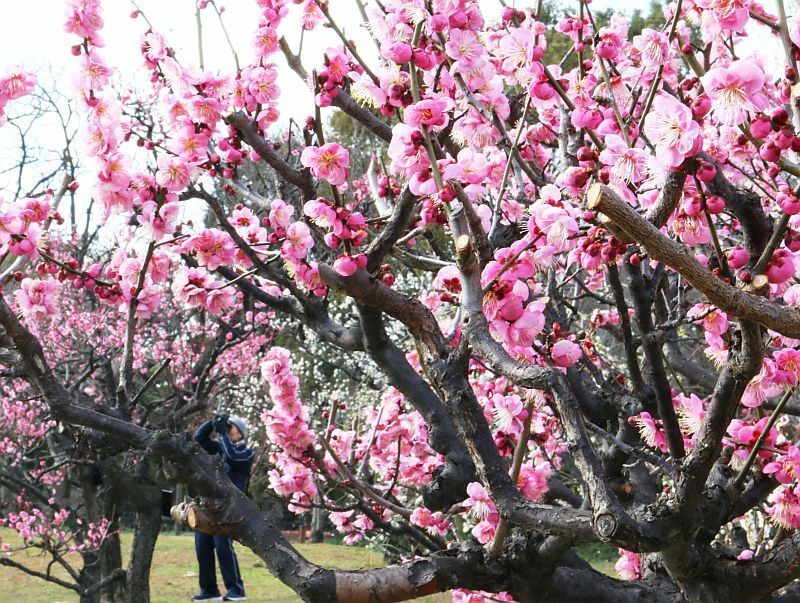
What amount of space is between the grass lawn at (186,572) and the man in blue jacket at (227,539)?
3177mm

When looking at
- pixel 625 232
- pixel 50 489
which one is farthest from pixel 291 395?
pixel 50 489

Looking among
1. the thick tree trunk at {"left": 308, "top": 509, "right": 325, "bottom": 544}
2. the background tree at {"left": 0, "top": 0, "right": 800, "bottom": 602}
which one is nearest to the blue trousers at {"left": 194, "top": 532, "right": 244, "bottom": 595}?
the background tree at {"left": 0, "top": 0, "right": 800, "bottom": 602}

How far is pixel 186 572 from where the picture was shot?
12.5m

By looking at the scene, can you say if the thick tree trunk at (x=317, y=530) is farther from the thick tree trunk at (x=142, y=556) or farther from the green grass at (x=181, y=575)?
the thick tree trunk at (x=142, y=556)

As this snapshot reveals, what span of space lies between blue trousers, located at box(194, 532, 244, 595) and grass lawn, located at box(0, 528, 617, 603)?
10.4 ft

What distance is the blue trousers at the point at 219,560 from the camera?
686 centimetres

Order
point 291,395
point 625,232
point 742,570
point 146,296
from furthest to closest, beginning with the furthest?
point 291,395, point 146,296, point 742,570, point 625,232

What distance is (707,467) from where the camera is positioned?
1.84 m

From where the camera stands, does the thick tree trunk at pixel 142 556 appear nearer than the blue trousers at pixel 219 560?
No

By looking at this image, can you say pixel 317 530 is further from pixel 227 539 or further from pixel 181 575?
Result: pixel 227 539

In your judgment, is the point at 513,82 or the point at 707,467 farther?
the point at 513,82

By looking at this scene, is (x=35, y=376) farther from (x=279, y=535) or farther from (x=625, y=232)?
(x=625, y=232)

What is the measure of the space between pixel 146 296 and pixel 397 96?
60.5 inches

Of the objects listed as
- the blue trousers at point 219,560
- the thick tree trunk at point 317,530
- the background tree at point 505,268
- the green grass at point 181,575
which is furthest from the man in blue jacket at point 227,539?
the thick tree trunk at point 317,530
